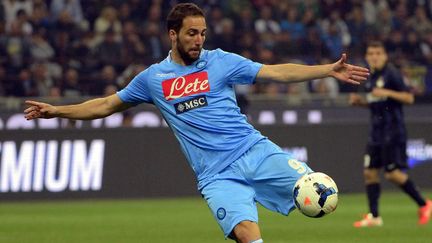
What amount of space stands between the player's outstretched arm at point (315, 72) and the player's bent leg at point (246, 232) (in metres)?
1.10

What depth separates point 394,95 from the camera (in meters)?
14.7

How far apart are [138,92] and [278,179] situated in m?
1.34

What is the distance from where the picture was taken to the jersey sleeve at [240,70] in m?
8.25

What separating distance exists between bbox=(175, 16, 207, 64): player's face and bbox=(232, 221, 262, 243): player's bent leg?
1310 millimetres

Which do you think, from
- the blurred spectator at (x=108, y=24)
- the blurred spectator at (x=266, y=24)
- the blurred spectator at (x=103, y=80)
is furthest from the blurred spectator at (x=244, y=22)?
the blurred spectator at (x=103, y=80)

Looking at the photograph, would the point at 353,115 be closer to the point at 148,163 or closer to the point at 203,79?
the point at 148,163

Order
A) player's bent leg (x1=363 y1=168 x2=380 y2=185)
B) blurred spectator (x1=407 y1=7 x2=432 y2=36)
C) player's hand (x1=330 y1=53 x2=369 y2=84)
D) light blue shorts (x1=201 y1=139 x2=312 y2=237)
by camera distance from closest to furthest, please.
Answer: player's hand (x1=330 y1=53 x2=369 y2=84) < light blue shorts (x1=201 y1=139 x2=312 y2=237) < player's bent leg (x1=363 y1=168 x2=380 y2=185) < blurred spectator (x1=407 y1=7 x2=432 y2=36)

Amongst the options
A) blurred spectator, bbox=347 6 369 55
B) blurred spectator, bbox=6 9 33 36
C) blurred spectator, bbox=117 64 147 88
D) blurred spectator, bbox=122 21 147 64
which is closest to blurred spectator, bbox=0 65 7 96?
blurred spectator, bbox=6 9 33 36

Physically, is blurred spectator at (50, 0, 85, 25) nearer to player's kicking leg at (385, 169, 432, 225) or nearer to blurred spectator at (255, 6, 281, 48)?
blurred spectator at (255, 6, 281, 48)

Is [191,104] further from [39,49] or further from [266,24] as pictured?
[266,24]

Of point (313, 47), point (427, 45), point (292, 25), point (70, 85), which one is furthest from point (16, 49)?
point (427, 45)

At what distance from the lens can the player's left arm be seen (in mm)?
14617

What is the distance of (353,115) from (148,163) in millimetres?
5275

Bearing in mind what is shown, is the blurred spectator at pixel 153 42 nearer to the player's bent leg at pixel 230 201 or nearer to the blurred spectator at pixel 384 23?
the blurred spectator at pixel 384 23
